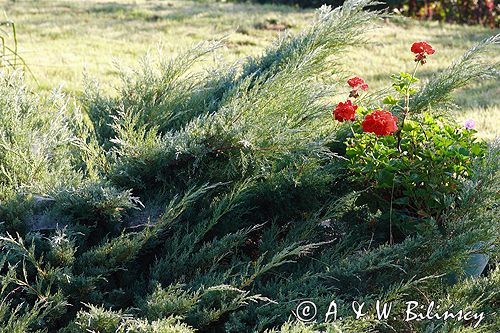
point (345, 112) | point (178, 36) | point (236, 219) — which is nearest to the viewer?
point (236, 219)

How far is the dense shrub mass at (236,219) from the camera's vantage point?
2.09 meters

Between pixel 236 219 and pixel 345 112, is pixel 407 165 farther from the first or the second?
pixel 236 219

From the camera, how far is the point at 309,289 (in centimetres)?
224

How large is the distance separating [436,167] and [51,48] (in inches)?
220

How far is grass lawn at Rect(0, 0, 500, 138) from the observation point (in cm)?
620

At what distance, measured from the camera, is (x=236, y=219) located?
243 cm

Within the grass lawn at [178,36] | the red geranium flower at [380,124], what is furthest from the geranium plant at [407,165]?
the grass lawn at [178,36]

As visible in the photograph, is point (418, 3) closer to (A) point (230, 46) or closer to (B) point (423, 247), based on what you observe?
(A) point (230, 46)

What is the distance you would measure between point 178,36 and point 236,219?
594 cm

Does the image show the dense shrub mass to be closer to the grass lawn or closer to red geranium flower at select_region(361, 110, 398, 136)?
red geranium flower at select_region(361, 110, 398, 136)

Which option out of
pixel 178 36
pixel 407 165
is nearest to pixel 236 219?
pixel 407 165

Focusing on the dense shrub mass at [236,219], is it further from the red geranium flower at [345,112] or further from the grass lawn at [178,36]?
the grass lawn at [178,36]

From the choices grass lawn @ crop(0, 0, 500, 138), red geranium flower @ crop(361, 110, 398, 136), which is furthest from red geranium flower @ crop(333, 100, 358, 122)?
grass lawn @ crop(0, 0, 500, 138)

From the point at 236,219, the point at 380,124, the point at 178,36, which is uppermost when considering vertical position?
the point at 380,124
